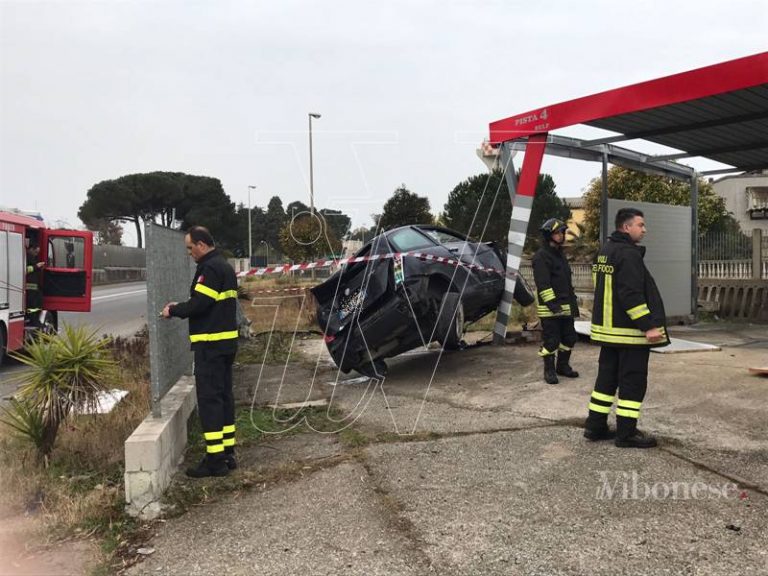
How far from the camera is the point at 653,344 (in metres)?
4.30

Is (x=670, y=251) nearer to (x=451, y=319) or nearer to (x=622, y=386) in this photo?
(x=451, y=319)

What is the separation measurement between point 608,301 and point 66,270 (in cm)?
866

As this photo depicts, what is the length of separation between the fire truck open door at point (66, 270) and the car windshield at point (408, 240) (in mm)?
5681

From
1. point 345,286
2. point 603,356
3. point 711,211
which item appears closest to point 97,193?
point 711,211

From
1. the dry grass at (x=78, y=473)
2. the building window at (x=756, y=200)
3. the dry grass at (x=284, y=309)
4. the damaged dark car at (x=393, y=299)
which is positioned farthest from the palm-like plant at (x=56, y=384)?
the building window at (x=756, y=200)

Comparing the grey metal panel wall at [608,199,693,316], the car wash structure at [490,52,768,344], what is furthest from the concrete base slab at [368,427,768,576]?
the grey metal panel wall at [608,199,693,316]

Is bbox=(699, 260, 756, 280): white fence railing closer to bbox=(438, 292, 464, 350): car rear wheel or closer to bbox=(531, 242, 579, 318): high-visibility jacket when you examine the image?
bbox=(531, 242, 579, 318): high-visibility jacket

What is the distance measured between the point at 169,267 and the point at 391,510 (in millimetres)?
2598

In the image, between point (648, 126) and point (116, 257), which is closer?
point (648, 126)

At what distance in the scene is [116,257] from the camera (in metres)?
45.5

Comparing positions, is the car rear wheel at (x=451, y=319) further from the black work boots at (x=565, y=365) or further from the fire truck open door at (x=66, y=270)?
the fire truck open door at (x=66, y=270)

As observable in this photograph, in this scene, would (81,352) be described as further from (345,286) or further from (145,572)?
(345,286)

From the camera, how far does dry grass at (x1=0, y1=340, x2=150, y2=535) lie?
3.60 meters

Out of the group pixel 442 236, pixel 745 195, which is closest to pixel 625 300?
pixel 442 236
